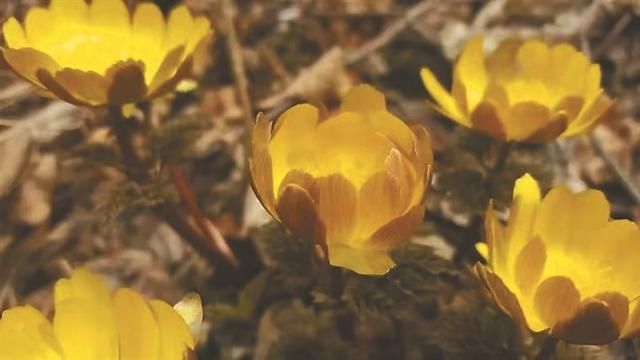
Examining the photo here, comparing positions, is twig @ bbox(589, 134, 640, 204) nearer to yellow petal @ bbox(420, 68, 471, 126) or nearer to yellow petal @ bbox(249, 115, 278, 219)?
yellow petal @ bbox(420, 68, 471, 126)

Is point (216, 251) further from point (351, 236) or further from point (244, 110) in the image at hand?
point (351, 236)

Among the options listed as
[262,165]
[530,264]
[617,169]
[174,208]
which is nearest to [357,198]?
[262,165]

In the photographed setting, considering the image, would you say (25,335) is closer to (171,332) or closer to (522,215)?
(171,332)

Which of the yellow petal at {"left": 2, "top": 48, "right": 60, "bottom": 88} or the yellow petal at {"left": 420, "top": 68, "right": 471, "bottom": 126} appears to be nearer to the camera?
the yellow petal at {"left": 2, "top": 48, "right": 60, "bottom": 88}

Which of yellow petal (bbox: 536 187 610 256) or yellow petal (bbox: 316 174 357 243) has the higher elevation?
yellow petal (bbox: 316 174 357 243)

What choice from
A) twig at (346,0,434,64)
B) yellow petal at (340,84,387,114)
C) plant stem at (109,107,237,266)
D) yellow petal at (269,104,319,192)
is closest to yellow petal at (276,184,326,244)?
yellow petal at (269,104,319,192)

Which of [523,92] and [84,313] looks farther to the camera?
[523,92]
